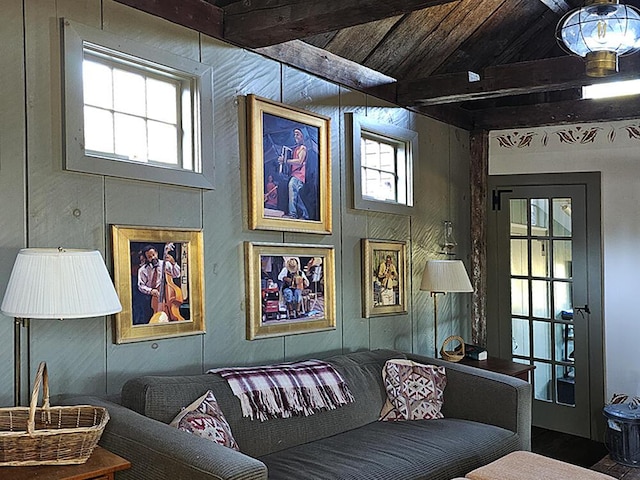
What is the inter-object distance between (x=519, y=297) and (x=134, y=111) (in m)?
3.60

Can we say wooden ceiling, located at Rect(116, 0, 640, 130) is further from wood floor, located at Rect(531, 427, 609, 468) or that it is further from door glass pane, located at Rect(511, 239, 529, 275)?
wood floor, located at Rect(531, 427, 609, 468)

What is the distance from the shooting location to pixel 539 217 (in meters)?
5.33

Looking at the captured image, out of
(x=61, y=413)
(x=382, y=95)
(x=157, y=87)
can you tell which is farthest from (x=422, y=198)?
(x=61, y=413)

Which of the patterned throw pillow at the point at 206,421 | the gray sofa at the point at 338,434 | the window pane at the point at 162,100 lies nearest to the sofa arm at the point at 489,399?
the gray sofa at the point at 338,434

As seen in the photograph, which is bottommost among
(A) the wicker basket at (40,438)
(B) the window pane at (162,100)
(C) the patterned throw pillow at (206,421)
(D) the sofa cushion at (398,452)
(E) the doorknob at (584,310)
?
(D) the sofa cushion at (398,452)

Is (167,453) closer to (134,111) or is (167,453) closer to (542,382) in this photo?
(134,111)

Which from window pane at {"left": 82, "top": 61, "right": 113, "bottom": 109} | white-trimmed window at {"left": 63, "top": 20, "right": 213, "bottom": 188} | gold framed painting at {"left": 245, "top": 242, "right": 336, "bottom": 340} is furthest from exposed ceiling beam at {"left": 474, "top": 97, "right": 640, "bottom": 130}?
window pane at {"left": 82, "top": 61, "right": 113, "bottom": 109}

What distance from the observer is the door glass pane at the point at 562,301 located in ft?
17.1

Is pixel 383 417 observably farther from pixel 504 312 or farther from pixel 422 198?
pixel 504 312

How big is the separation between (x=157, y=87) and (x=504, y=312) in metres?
3.51

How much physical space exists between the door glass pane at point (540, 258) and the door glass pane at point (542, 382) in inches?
28.3

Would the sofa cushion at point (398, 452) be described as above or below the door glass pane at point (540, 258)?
below

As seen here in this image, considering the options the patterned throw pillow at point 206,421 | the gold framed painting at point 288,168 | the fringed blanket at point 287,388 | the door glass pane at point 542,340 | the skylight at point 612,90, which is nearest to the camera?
the patterned throw pillow at point 206,421

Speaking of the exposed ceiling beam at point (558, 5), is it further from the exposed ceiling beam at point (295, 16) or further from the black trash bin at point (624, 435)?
the black trash bin at point (624, 435)
